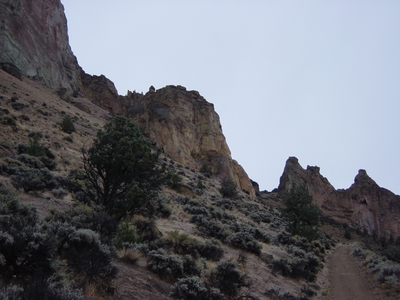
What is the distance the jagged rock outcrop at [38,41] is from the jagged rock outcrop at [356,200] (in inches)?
2751

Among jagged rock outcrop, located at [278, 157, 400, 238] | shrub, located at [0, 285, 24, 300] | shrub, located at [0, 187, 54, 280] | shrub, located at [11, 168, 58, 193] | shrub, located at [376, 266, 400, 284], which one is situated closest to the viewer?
shrub, located at [0, 285, 24, 300]

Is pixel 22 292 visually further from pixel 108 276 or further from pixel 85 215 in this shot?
pixel 85 215

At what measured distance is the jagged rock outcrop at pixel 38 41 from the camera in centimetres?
5647

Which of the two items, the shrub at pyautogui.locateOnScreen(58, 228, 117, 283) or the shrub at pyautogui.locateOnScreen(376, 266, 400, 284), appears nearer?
the shrub at pyautogui.locateOnScreen(58, 228, 117, 283)

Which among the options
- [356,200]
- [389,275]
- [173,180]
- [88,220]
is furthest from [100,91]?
[88,220]

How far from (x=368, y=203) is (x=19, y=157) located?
346 ft

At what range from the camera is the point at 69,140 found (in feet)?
102

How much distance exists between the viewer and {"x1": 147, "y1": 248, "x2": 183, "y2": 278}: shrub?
813 centimetres

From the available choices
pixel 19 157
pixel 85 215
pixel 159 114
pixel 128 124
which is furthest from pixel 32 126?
pixel 159 114

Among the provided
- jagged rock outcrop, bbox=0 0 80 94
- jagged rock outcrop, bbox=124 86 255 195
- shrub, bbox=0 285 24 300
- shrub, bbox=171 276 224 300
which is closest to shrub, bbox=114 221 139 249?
shrub, bbox=171 276 224 300

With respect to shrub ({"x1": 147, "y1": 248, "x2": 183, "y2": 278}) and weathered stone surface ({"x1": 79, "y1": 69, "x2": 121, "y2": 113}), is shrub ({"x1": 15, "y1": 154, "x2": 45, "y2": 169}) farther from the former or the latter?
weathered stone surface ({"x1": 79, "y1": 69, "x2": 121, "y2": 113})

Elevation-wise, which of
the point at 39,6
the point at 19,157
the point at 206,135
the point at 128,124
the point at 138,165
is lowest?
the point at 19,157

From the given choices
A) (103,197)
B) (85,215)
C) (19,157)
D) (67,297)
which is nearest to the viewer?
(67,297)

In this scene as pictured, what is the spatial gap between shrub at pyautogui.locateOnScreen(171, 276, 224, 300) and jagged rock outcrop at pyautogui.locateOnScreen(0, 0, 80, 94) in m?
56.9
